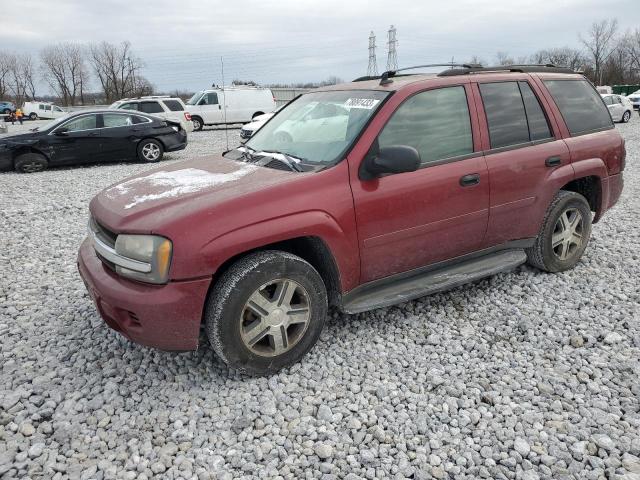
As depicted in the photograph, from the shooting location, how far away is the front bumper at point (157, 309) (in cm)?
271

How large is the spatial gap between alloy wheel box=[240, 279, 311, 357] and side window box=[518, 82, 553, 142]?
2.46m

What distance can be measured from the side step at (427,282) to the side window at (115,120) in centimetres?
1079

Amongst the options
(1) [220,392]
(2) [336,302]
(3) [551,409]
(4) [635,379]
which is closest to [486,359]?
(3) [551,409]

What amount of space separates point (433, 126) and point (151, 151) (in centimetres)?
1068

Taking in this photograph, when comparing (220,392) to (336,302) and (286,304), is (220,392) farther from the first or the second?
(336,302)

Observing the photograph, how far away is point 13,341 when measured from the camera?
364 cm

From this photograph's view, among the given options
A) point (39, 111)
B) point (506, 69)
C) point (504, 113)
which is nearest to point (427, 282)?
point (504, 113)

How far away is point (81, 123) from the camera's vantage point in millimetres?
11703

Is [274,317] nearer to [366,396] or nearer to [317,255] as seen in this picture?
[317,255]

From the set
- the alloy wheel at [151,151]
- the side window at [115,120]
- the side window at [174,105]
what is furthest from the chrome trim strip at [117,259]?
the side window at [174,105]

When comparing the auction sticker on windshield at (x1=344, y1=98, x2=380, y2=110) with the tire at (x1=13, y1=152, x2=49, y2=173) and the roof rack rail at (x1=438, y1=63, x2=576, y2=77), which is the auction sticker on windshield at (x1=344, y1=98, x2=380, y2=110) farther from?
the tire at (x1=13, y1=152, x2=49, y2=173)

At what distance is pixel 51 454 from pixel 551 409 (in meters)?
2.68

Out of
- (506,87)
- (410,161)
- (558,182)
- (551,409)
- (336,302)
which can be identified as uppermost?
(506,87)

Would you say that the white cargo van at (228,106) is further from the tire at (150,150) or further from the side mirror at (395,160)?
the side mirror at (395,160)
